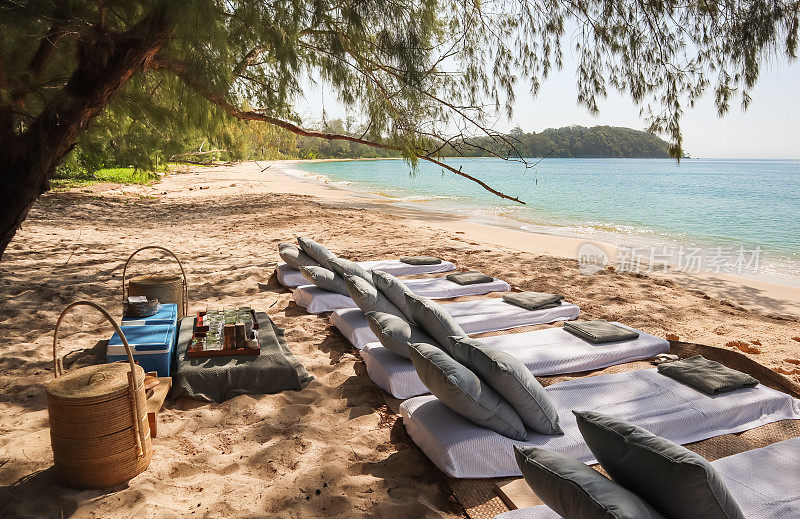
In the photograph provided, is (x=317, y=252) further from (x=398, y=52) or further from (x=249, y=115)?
(x=398, y=52)

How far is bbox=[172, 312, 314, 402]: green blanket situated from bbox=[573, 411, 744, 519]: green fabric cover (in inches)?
71.6

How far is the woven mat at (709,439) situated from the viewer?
1.90m

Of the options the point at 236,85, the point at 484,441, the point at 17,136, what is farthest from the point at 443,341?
the point at 236,85

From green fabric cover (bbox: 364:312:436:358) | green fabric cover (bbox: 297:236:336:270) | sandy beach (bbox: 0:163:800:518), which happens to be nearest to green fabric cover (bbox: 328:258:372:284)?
green fabric cover (bbox: 297:236:336:270)

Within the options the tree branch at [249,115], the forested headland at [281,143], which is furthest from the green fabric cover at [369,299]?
the forested headland at [281,143]

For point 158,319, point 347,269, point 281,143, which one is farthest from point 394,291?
point 281,143

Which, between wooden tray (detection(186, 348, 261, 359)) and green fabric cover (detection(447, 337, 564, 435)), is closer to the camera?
green fabric cover (detection(447, 337, 564, 435))

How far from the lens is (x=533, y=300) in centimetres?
397

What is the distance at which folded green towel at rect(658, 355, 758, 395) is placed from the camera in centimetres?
253

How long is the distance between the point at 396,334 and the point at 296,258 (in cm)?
246

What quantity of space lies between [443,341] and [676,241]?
35.5ft

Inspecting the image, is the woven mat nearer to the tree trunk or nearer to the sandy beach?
the sandy beach

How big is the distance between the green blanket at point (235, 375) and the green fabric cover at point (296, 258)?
1859mm

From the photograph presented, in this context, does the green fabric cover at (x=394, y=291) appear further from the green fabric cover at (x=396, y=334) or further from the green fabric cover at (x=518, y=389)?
the green fabric cover at (x=518, y=389)
